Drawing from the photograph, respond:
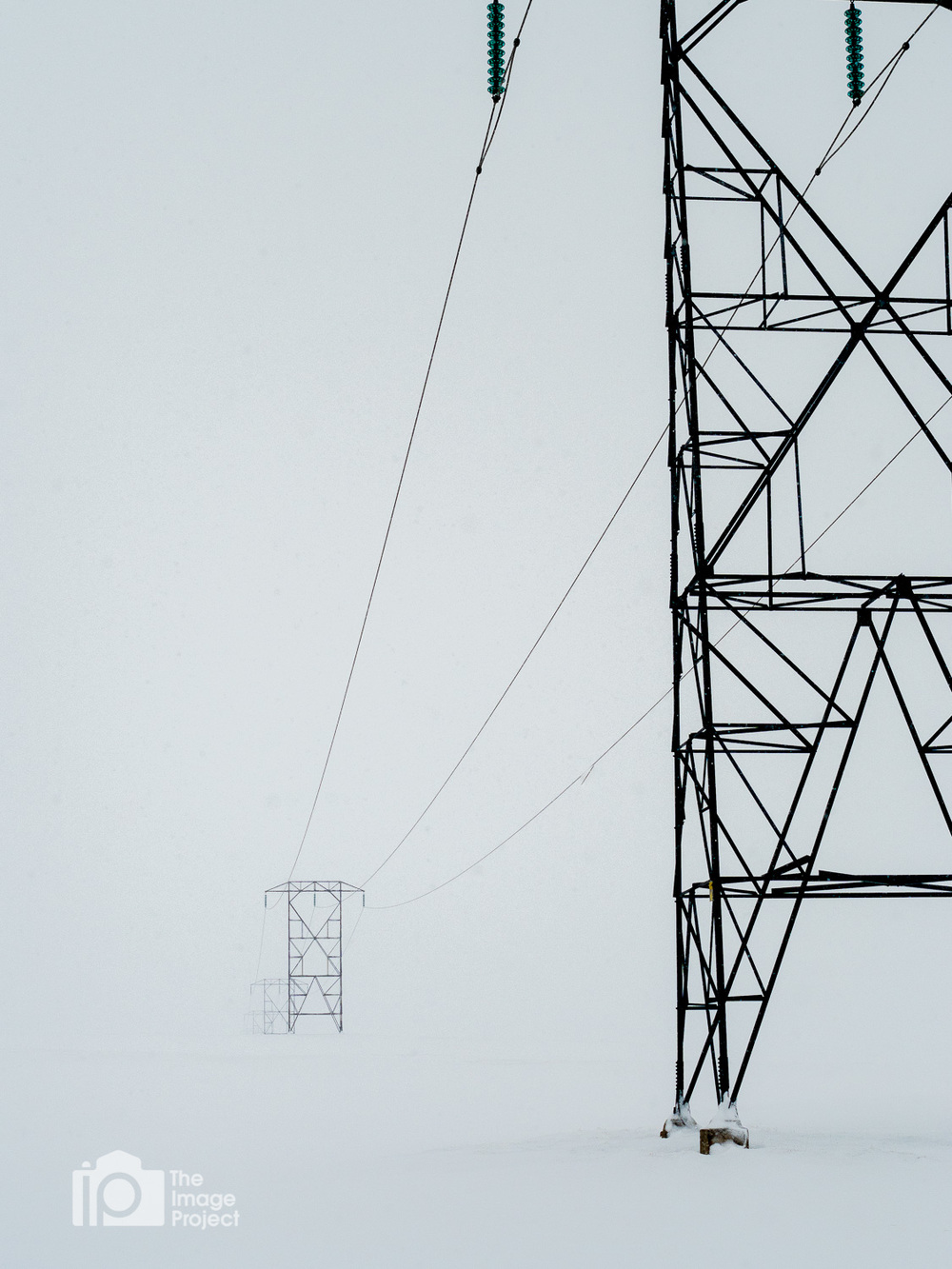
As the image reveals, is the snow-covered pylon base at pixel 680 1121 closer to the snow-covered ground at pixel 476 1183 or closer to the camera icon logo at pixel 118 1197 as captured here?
the snow-covered ground at pixel 476 1183

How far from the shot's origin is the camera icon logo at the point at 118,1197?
429 inches

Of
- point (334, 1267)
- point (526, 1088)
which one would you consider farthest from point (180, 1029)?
point (334, 1267)

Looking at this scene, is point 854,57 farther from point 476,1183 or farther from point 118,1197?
point 118,1197

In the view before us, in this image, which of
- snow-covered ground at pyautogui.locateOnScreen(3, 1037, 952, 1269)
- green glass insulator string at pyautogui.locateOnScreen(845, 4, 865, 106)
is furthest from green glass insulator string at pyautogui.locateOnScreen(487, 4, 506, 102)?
snow-covered ground at pyautogui.locateOnScreen(3, 1037, 952, 1269)

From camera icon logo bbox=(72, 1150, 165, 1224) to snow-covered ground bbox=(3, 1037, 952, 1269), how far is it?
0.53 ft

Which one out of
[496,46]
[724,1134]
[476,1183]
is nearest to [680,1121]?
[724,1134]

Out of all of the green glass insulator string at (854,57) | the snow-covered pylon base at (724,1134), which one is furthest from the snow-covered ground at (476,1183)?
the green glass insulator string at (854,57)

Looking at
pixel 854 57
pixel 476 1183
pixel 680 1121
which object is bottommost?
pixel 680 1121

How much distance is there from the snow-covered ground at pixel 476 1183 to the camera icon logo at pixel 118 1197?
0.16 meters

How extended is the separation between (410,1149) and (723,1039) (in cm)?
394

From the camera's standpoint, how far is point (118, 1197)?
11336 mm

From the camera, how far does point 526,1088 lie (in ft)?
83.0

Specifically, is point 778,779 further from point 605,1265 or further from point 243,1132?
point 605,1265

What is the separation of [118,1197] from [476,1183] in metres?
3.16
